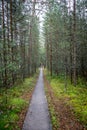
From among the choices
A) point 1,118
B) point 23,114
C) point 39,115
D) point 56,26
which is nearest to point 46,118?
point 39,115

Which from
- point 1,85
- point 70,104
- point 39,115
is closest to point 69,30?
point 1,85

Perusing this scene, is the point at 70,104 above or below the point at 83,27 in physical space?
below

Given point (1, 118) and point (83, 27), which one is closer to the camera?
point (1, 118)

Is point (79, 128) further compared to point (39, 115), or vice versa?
point (39, 115)

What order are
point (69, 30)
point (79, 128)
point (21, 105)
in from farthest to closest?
point (69, 30) → point (21, 105) → point (79, 128)

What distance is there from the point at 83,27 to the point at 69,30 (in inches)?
301

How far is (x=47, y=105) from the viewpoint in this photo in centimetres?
Result: 1428

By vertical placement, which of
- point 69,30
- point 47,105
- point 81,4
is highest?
point 81,4

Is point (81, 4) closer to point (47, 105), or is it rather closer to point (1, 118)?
point (47, 105)

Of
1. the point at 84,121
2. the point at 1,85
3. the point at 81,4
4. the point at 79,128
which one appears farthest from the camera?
the point at 81,4

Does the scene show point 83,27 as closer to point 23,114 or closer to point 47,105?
point 47,105

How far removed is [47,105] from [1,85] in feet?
23.4

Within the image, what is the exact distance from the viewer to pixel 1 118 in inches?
422

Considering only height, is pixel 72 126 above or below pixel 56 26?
below
